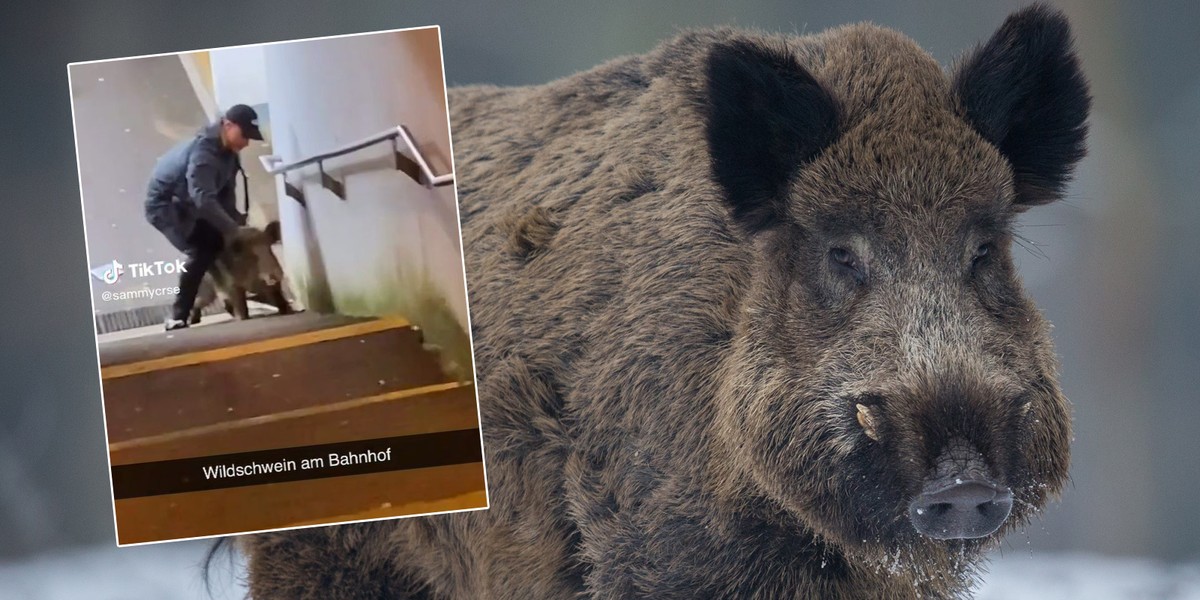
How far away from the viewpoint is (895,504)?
7.72ft

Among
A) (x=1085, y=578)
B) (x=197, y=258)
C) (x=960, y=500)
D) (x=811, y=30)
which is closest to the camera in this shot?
(x=960, y=500)

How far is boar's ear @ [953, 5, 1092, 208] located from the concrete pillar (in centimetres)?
145

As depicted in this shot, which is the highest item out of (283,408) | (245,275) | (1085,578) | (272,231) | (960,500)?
(272,231)

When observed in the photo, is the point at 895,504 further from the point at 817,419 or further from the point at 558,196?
the point at 558,196

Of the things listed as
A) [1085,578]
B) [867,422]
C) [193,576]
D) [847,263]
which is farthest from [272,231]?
[1085,578]

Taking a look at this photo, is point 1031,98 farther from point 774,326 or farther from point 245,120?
point 245,120

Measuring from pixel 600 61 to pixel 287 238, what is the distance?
1107mm

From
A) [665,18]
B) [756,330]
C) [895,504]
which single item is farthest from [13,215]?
[895,504]

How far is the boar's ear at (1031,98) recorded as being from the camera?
2.61 meters

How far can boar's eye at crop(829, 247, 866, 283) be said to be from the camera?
2529mm

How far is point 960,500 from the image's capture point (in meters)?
2.21

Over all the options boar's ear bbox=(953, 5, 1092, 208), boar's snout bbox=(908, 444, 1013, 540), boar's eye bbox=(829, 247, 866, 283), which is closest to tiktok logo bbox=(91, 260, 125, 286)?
boar's eye bbox=(829, 247, 866, 283)

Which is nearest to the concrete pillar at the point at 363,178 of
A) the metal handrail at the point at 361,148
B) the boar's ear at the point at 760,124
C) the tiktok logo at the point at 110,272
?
the metal handrail at the point at 361,148

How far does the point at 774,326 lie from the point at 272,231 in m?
1.40
